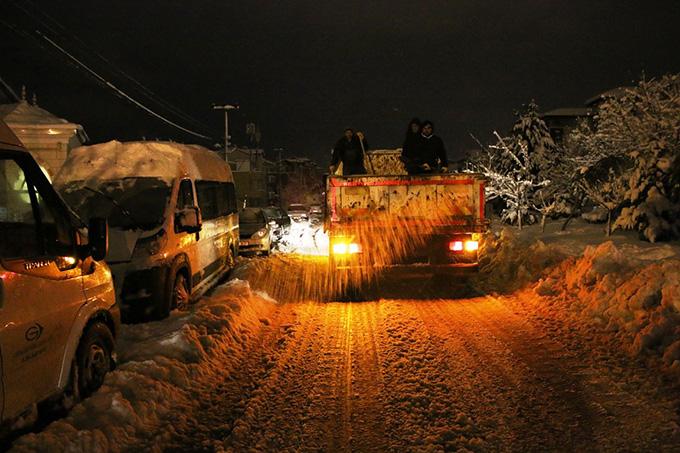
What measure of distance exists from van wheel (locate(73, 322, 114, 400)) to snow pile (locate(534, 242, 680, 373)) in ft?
17.9

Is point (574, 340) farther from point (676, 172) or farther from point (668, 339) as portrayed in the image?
point (676, 172)

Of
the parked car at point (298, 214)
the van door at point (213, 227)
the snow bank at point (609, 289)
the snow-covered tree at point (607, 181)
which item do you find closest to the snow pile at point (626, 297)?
the snow bank at point (609, 289)

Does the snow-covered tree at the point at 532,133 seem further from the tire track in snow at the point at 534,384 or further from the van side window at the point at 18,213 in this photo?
the van side window at the point at 18,213

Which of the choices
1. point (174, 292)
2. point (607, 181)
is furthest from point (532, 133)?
point (174, 292)

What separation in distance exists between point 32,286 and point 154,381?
1602 millimetres

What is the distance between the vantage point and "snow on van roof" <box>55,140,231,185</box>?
821 cm

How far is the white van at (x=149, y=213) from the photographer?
6793mm

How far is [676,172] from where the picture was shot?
42.0ft

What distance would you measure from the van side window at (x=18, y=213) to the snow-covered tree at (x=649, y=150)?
14.1 metres

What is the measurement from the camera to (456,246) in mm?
9062

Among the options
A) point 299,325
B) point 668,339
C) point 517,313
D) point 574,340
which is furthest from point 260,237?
point 668,339

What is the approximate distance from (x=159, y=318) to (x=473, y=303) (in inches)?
200

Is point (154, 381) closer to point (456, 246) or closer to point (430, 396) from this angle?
point (430, 396)

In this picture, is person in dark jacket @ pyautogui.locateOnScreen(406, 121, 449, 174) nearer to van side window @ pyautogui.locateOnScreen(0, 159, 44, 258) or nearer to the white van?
the white van
